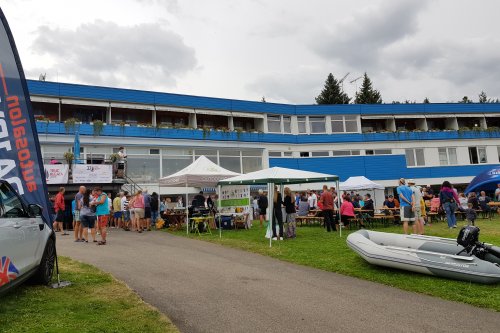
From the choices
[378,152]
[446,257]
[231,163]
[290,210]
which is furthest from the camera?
[378,152]

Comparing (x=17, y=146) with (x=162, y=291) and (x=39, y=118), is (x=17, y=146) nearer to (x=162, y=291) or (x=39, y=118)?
(x=162, y=291)

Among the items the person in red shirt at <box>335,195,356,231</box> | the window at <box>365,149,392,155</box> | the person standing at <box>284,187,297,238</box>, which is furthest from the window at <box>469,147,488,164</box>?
the person standing at <box>284,187,297,238</box>

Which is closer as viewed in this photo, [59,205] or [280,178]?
[280,178]

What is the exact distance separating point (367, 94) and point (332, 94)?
21.3ft

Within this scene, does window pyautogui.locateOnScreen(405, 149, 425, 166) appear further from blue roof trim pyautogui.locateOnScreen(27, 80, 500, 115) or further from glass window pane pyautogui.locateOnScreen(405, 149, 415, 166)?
blue roof trim pyautogui.locateOnScreen(27, 80, 500, 115)

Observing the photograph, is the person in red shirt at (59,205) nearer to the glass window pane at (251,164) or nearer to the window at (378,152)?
the glass window pane at (251,164)

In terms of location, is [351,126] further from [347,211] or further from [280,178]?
[280,178]

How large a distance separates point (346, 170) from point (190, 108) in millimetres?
13633

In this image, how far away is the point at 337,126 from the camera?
3647 centimetres

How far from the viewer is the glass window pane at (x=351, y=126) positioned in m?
36.7

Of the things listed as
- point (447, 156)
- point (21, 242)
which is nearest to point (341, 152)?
point (447, 156)

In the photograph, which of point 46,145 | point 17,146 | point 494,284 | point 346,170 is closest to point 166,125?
point 46,145

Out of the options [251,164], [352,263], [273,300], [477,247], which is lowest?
[273,300]

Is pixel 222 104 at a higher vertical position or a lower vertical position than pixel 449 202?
higher
